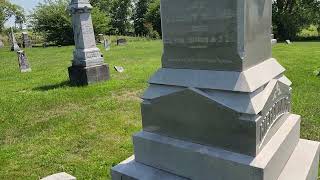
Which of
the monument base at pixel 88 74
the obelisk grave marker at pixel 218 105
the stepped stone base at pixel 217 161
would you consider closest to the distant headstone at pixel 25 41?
the monument base at pixel 88 74

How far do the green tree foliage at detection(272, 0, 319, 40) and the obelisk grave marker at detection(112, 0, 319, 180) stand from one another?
1252 inches

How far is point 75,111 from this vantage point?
727cm

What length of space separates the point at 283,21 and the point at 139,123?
30295 mm

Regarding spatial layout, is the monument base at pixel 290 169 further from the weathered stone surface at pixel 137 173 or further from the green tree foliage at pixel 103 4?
the green tree foliage at pixel 103 4

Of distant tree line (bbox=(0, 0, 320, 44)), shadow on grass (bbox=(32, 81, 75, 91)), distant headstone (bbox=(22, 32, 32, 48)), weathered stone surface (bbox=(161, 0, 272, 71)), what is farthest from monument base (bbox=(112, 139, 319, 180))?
distant tree line (bbox=(0, 0, 320, 44))

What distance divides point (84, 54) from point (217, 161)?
26.3 feet

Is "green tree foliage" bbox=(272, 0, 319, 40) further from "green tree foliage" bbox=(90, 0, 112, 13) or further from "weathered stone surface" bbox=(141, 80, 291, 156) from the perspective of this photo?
"weathered stone surface" bbox=(141, 80, 291, 156)

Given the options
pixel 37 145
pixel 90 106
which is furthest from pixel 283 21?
pixel 37 145

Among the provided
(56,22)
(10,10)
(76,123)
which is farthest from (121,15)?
(76,123)

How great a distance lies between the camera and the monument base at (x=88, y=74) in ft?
32.4

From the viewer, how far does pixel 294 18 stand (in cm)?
3241

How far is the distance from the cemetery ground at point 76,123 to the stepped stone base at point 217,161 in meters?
1.01

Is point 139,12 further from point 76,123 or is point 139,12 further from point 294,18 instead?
point 76,123

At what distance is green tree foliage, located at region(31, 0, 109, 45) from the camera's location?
32.5 metres
